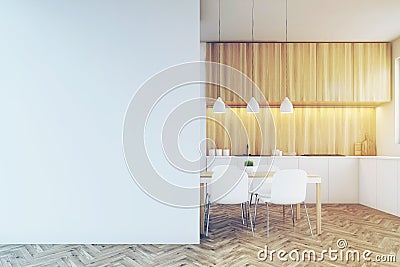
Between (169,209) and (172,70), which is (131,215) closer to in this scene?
(169,209)

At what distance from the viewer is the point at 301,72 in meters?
7.35

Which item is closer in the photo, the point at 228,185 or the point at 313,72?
the point at 228,185

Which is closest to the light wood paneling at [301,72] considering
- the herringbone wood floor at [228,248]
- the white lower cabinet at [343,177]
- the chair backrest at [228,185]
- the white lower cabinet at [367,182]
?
the white lower cabinet at [343,177]

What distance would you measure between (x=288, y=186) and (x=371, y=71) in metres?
3.81

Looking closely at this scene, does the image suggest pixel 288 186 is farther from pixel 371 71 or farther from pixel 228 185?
pixel 371 71

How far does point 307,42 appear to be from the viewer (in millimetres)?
7371

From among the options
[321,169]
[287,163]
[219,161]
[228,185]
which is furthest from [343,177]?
[228,185]

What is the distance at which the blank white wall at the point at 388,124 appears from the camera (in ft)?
23.3

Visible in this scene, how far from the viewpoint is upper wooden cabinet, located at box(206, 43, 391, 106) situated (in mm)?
7285

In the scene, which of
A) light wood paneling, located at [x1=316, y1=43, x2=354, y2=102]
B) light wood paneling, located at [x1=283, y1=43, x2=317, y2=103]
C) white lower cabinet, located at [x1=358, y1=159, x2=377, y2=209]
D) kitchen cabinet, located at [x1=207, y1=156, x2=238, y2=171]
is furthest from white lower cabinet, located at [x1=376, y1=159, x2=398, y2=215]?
kitchen cabinet, located at [x1=207, y1=156, x2=238, y2=171]

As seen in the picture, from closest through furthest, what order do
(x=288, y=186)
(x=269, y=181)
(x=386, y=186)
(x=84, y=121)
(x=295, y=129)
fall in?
(x=84, y=121), (x=288, y=186), (x=269, y=181), (x=386, y=186), (x=295, y=129)

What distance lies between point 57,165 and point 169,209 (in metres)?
1.35

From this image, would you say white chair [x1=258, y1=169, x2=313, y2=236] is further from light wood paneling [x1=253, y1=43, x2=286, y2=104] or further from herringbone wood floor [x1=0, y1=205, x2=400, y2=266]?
light wood paneling [x1=253, y1=43, x2=286, y2=104]

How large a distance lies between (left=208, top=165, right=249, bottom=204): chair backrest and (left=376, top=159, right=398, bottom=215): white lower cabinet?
109 inches
